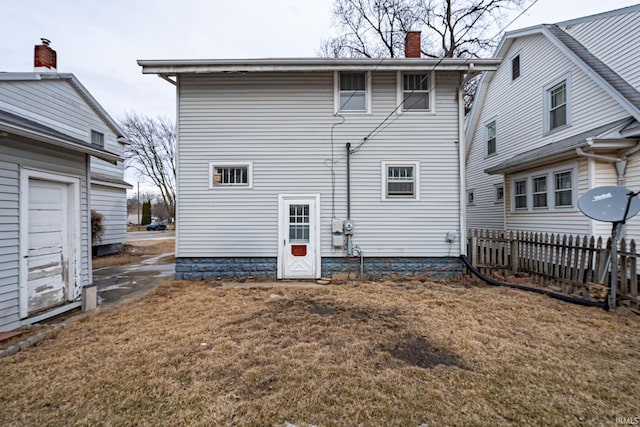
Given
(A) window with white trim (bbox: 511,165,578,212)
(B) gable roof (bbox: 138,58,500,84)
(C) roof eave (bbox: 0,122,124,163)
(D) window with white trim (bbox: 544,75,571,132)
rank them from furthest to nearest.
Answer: (D) window with white trim (bbox: 544,75,571,132)
(A) window with white trim (bbox: 511,165,578,212)
(B) gable roof (bbox: 138,58,500,84)
(C) roof eave (bbox: 0,122,124,163)

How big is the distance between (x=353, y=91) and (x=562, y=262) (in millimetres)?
6404

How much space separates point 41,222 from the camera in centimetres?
475

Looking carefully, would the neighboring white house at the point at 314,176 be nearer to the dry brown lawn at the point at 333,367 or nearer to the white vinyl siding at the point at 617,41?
the dry brown lawn at the point at 333,367

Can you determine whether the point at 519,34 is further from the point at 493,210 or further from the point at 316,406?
the point at 316,406

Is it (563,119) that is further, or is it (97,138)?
(97,138)

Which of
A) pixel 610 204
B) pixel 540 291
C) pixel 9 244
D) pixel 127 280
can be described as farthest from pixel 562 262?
pixel 127 280

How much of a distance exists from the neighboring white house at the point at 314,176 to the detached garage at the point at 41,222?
218 cm

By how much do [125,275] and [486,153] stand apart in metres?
14.6

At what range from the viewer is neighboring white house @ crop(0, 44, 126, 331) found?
409 cm

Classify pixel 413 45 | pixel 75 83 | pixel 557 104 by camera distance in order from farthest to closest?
pixel 75 83 → pixel 557 104 → pixel 413 45

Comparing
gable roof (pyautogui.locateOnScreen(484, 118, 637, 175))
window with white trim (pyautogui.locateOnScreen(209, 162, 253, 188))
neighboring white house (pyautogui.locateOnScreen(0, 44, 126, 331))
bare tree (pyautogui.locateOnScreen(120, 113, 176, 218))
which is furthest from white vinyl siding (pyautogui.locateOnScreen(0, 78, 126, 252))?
bare tree (pyautogui.locateOnScreen(120, 113, 176, 218))

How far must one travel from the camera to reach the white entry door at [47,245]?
455 centimetres

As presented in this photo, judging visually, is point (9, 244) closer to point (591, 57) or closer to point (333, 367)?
point (333, 367)

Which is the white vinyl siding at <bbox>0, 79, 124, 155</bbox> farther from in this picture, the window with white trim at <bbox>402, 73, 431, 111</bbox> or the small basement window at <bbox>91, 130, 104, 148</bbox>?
the window with white trim at <bbox>402, 73, 431, 111</bbox>
